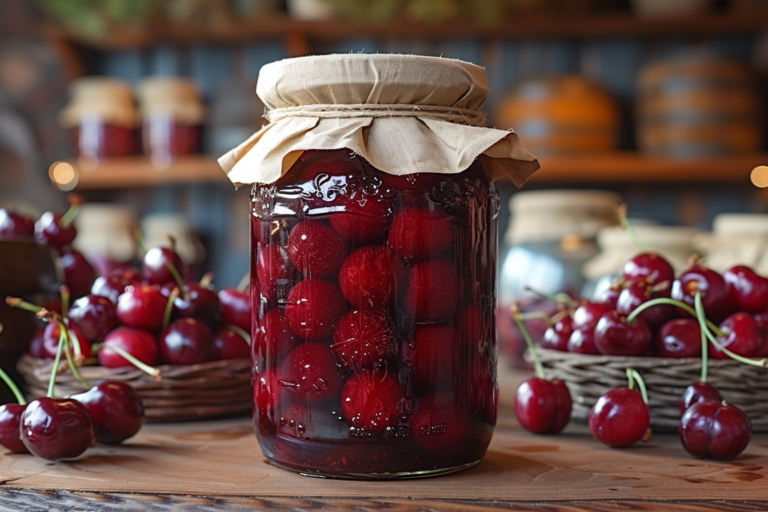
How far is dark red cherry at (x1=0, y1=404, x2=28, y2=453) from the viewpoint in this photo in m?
0.65

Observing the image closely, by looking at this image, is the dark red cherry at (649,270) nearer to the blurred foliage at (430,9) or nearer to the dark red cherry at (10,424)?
the dark red cherry at (10,424)

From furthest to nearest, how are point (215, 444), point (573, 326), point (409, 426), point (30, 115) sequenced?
1. point (30, 115)
2. point (573, 326)
3. point (215, 444)
4. point (409, 426)

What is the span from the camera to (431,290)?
584mm

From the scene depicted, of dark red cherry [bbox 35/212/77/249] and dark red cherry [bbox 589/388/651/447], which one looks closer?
dark red cherry [bbox 589/388/651/447]

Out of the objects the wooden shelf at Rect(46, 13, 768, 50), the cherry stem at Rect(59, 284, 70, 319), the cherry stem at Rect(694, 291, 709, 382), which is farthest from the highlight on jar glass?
the wooden shelf at Rect(46, 13, 768, 50)

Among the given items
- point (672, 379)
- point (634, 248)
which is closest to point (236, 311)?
point (672, 379)

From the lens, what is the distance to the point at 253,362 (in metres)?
0.66

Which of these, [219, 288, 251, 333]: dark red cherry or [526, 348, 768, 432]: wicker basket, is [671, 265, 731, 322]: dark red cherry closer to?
[526, 348, 768, 432]: wicker basket

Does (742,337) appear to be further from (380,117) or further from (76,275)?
(76,275)

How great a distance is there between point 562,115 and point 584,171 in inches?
6.0

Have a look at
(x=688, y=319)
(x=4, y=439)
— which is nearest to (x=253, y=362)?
(x=4, y=439)

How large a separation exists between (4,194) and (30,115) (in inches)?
10.0

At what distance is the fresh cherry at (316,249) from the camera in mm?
583

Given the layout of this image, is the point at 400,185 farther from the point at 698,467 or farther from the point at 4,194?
the point at 4,194
